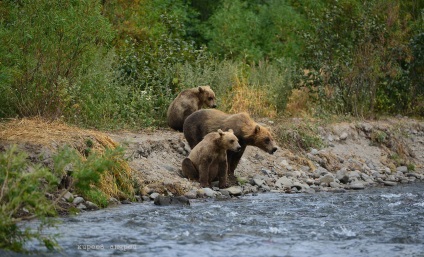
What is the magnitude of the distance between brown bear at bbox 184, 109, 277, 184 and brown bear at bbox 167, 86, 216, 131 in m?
1.66

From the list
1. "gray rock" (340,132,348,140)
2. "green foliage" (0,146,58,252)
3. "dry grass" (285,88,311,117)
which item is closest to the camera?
"green foliage" (0,146,58,252)

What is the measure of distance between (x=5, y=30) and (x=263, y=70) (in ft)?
28.0

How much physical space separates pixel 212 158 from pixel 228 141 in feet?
1.17

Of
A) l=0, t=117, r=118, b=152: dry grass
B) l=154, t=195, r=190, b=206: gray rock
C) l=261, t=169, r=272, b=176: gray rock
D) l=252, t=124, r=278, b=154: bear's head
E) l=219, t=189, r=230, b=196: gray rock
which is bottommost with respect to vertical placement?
l=261, t=169, r=272, b=176: gray rock

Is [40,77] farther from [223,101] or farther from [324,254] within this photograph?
[324,254]

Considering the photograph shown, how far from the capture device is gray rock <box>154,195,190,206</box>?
11.1 metres

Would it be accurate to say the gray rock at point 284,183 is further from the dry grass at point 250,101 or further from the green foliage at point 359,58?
the green foliage at point 359,58

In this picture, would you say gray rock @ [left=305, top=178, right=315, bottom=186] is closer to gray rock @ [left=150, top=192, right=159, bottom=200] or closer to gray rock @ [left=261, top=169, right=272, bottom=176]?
gray rock @ [left=261, top=169, right=272, bottom=176]

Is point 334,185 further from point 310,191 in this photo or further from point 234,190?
point 234,190

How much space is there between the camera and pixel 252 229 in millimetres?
9406

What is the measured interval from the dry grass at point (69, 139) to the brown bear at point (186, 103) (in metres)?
3.26

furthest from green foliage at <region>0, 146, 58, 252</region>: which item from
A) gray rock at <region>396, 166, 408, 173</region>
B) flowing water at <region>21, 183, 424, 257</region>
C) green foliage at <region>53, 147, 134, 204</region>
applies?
gray rock at <region>396, 166, 408, 173</region>

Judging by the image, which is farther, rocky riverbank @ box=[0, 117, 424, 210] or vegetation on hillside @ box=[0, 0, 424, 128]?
vegetation on hillside @ box=[0, 0, 424, 128]

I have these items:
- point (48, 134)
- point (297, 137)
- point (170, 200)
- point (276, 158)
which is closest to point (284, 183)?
point (276, 158)
